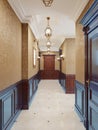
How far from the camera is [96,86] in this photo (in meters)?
3.15

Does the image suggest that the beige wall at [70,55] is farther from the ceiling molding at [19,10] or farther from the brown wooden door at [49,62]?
the brown wooden door at [49,62]

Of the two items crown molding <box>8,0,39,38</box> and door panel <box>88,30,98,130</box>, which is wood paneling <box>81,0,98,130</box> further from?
crown molding <box>8,0,39,38</box>

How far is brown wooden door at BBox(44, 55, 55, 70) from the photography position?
17.9 m

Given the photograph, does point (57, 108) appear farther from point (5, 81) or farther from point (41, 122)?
point (5, 81)

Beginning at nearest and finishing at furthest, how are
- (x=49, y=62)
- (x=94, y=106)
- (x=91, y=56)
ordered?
(x=94, y=106) → (x=91, y=56) → (x=49, y=62)

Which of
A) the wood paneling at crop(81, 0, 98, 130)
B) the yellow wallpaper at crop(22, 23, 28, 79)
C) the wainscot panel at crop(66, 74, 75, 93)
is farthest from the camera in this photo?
the wainscot panel at crop(66, 74, 75, 93)

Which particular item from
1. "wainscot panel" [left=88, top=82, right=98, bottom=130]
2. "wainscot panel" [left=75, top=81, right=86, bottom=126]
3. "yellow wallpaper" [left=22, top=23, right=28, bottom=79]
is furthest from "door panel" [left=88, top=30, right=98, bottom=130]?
"yellow wallpaper" [left=22, top=23, right=28, bottom=79]

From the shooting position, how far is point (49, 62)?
58.7 feet

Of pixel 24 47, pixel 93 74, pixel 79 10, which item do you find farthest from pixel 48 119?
pixel 79 10

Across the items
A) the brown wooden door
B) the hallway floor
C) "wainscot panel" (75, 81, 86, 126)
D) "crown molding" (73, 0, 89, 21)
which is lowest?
the hallway floor

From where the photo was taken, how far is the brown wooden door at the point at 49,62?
17.9 m

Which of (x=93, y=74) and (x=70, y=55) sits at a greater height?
(x=70, y=55)

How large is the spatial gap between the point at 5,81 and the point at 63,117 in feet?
6.91

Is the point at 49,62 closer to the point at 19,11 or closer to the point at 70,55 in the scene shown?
the point at 70,55
